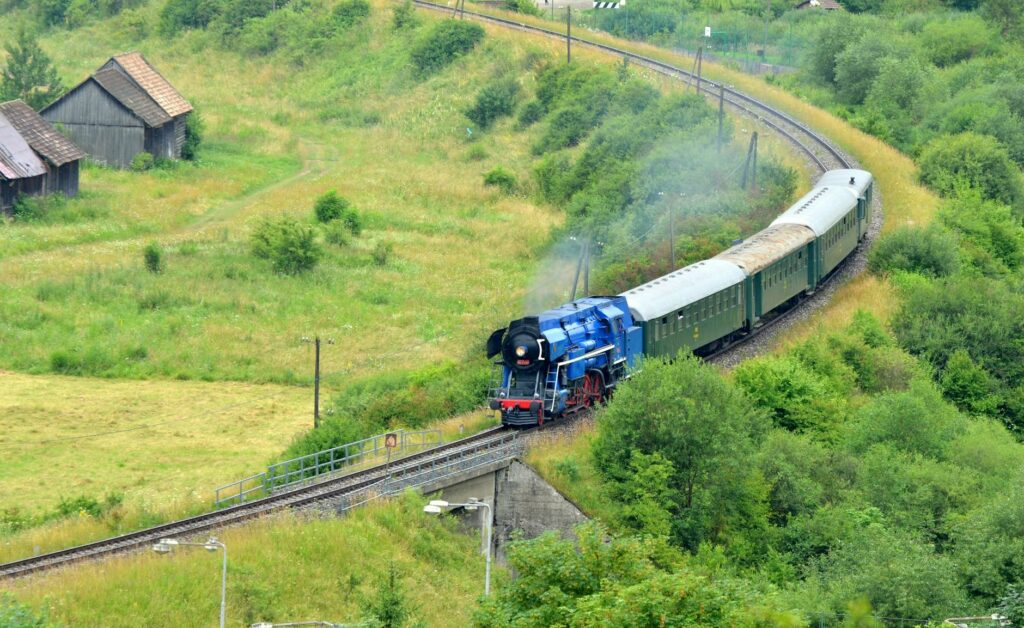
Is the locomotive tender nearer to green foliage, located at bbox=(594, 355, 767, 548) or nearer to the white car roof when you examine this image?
the white car roof

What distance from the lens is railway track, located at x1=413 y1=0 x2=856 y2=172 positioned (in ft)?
257

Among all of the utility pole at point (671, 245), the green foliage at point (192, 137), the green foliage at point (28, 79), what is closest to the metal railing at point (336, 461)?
the utility pole at point (671, 245)

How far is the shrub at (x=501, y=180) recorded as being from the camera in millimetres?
81750

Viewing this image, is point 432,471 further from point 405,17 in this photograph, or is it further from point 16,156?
point 405,17

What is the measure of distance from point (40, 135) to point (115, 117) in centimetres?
782

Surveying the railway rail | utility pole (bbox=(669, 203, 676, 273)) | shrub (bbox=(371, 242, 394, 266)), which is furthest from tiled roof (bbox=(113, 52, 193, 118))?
the railway rail

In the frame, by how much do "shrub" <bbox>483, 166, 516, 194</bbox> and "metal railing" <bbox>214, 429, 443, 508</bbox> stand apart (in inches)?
1566

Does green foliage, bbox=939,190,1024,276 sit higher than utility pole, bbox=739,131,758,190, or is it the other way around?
utility pole, bbox=739,131,758,190

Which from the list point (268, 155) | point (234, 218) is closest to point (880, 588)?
point (234, 218)

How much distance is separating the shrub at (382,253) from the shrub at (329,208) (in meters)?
4.81

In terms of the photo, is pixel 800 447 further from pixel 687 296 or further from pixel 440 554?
pixel 440 554

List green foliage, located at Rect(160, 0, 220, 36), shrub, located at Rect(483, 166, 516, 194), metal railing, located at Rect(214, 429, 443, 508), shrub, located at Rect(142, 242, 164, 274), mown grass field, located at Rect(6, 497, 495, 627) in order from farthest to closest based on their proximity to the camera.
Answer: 1. green foliage, located at Rect(160, 0, 220, 36)
2. shrub, located at Rect(483, 166, 516, 194)
3. shrub, located at Rect(142, 242, 164, 274)
4. metal railing, located at Rect(214, 429, 443, 508)
5. mown grass field, located at Rect(6, 497, 495, 627)

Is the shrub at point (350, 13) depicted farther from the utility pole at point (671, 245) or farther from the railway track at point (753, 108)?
the utility pole at point (671, 245)

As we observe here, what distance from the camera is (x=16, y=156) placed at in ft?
240
